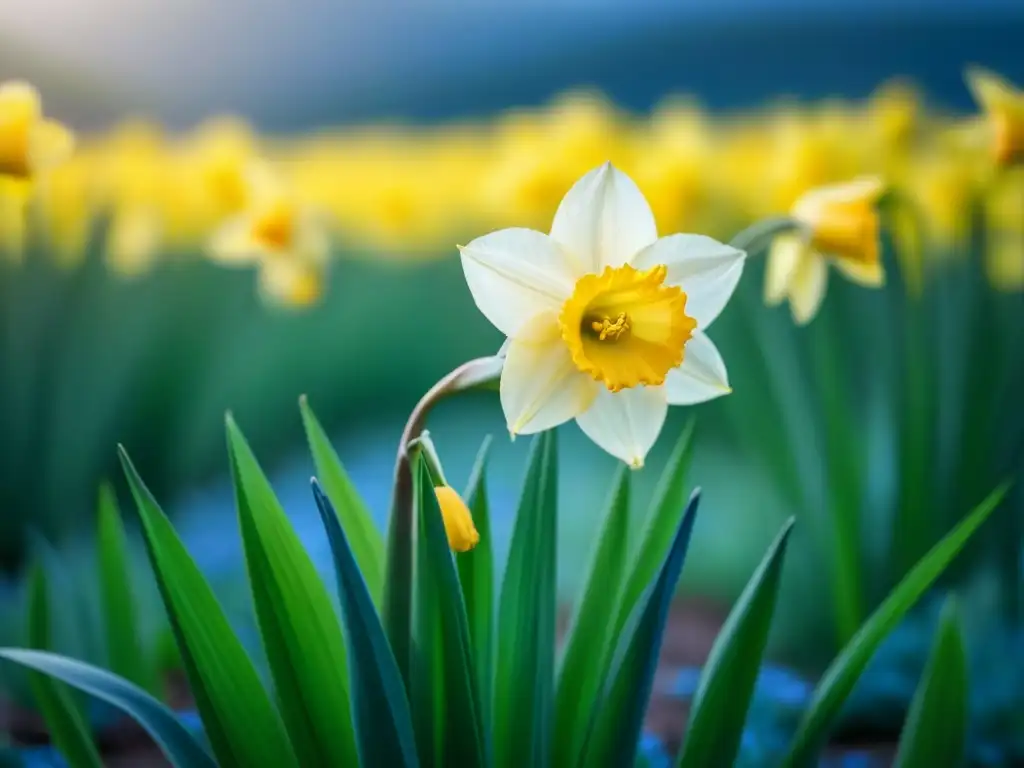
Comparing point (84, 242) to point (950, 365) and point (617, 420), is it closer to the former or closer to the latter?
point (617, 420)

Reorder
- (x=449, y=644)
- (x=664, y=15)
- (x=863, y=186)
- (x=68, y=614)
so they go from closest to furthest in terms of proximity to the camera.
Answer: (x=449, y=644)
(x=863, y=186)
(x=68, y=614)
(x=664, y=15)

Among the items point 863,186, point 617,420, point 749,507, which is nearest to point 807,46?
point 863,186

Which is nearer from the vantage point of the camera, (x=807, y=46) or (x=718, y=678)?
(x=718, y=678)

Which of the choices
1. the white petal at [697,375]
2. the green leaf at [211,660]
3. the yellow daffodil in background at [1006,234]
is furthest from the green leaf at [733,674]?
the yellow daffodil in background at [1006,234]

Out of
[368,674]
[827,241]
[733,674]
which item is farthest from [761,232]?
[368,674]

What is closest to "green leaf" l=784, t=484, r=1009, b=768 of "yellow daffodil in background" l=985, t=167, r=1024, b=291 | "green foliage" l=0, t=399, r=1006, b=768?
"green foliage" l=0, t=399, r=1006, b=768

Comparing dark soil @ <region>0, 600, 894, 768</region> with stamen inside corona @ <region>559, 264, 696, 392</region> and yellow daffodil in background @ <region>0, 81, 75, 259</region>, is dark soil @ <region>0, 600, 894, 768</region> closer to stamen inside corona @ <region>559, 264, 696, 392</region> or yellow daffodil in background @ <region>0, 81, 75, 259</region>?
stamen inside corona @ <region>559, 264, 696, 392</region>

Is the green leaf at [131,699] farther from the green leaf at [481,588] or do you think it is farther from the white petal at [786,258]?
the white petal at [786,258]
